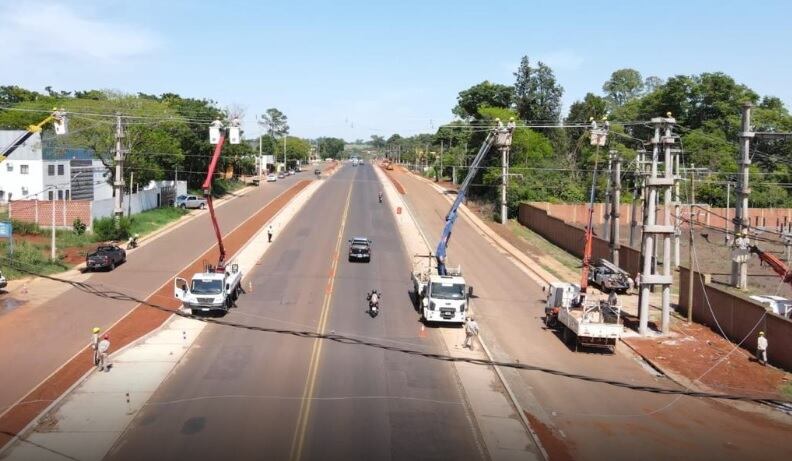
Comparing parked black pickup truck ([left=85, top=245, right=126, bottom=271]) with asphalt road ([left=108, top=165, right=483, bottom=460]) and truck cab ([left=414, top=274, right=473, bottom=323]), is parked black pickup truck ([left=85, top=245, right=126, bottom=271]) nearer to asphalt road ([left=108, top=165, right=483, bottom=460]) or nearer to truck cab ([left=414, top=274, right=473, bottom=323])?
asphalt road ([left=108, top=165, right=483, bottom=460])

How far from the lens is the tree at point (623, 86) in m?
197

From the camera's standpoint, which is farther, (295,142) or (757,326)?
(295,142)

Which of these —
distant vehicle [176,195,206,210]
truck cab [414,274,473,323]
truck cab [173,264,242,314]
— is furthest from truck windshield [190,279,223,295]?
distant vehicle [176,195,206,210]

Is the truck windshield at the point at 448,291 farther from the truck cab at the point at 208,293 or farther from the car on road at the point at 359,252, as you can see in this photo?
the car on road at the point at 359,252

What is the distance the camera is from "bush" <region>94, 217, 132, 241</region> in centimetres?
5541

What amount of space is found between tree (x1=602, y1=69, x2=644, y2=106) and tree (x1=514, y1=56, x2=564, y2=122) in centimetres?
8717

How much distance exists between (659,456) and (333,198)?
2902 inches

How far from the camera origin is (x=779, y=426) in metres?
22.5

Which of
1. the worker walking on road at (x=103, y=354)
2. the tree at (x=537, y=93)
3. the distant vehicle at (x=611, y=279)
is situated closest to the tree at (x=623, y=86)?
the tree at (x=537, y=93)

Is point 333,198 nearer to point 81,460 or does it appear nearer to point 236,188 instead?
point 236,188

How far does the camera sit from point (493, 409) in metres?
22.9

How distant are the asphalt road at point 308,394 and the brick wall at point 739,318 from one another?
13.5 metres

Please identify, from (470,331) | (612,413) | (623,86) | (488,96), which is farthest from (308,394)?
(623,86)

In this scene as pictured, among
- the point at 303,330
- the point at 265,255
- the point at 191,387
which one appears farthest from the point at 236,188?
the point at 191,387
